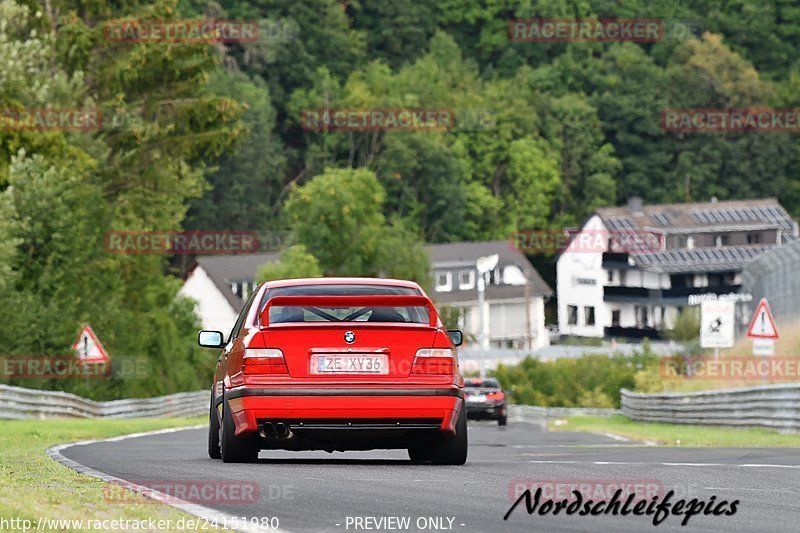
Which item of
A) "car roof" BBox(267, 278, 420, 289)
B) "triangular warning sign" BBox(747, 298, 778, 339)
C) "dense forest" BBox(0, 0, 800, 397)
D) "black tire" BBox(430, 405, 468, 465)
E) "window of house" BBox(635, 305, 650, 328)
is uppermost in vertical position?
"dense forest" BBox(0, 0, 800, 397)

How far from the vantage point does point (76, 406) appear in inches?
1415

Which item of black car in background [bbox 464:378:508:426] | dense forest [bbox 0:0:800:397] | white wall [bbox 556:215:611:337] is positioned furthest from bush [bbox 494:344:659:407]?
white wall [bbox 556:215:611:337]

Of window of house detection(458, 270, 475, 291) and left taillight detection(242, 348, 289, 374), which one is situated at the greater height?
window of house detection(458, 270, 475, 291)

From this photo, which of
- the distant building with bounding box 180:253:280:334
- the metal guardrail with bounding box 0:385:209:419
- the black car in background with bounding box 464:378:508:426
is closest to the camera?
the metal guardrail with bounding box 0:385:209:419

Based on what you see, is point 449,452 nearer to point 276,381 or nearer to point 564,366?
point 276,381

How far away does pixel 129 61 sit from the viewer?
5812 cm

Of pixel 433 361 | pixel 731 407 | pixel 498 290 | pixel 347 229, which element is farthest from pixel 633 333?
pixel 433 361

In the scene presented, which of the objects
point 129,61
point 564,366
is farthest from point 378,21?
point 129,61

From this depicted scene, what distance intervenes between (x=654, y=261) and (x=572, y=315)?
382 inches

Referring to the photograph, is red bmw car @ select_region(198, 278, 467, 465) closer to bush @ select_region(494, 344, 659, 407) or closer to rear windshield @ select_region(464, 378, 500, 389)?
rear windshield @ select_region(464, 378, 500, 389)

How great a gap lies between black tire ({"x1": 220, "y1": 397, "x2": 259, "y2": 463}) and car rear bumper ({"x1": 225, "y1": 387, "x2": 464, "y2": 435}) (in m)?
0.38

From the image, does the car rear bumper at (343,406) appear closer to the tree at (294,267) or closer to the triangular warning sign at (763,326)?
the triangular warning sign at (763,326)

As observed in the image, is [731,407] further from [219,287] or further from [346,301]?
[219,287]

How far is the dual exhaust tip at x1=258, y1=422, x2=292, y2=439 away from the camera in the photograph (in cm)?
1391
